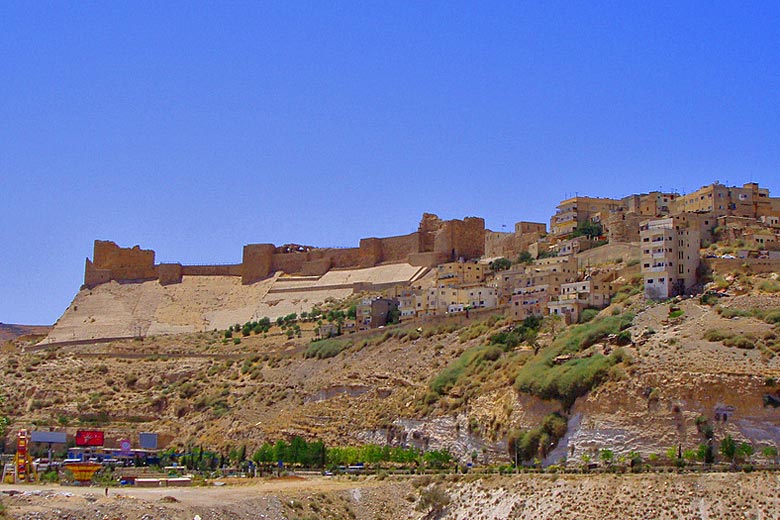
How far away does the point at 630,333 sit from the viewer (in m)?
49.8

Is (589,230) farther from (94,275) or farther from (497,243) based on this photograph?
(94,275)

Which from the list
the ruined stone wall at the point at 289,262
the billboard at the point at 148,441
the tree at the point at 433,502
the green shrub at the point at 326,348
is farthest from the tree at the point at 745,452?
the ruined stone wall at the point at 289,262

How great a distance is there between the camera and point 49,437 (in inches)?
2360

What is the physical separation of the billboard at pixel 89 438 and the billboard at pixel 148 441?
143 inches

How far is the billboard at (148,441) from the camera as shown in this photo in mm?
61688

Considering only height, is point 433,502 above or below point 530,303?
below

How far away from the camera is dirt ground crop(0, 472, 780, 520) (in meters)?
36.8

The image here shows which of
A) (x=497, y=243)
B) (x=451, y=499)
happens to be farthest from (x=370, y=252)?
(x=451, y=499)

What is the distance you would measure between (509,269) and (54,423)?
2701cm

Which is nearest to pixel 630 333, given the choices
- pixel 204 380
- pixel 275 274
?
pixel 204 380

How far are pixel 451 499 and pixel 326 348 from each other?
2606cm

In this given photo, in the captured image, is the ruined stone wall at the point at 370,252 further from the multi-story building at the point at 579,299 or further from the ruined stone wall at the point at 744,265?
the ruined stone wall at the point at 744,265

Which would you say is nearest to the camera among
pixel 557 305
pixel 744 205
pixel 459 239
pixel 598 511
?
pixel 598 511

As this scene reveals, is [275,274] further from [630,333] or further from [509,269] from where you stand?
[630,333]
